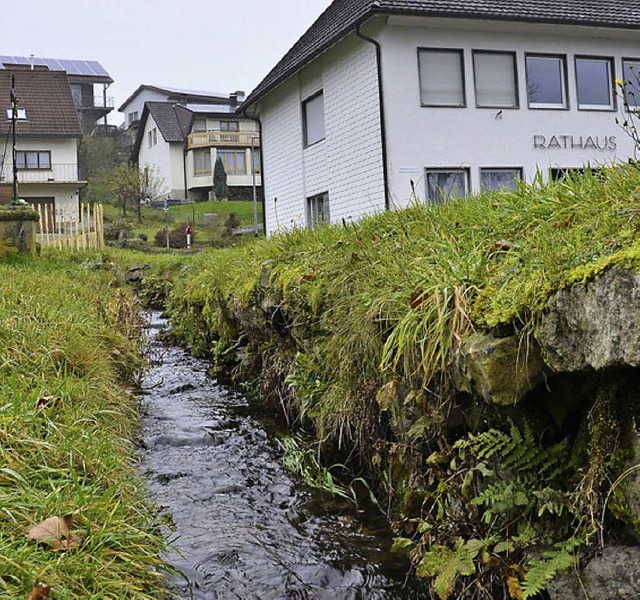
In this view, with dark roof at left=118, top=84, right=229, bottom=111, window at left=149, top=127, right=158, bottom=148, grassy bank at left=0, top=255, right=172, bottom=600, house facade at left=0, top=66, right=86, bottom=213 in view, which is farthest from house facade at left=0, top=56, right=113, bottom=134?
grassy bank at left=0, top=255, right=172, bottom=600

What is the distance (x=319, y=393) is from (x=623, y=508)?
3.04 meters

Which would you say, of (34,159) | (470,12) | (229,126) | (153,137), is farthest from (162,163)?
(470,12)

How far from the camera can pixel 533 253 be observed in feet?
10.4

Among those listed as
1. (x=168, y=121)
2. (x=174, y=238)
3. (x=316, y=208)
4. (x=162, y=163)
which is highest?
(x=168, y=121)

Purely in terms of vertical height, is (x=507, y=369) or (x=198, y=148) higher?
(x=198, y=148)

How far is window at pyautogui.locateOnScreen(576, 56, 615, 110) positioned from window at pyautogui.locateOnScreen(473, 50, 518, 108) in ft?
6.35

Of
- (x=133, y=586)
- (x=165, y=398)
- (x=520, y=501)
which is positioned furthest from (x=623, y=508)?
(x=165, y=398)

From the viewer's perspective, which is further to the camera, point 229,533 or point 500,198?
point 500,198

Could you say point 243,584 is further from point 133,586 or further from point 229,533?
point 133,586

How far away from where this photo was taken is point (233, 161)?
51938 mm

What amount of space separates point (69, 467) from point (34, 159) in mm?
42579

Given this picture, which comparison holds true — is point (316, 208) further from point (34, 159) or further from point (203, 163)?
point (203, 163)

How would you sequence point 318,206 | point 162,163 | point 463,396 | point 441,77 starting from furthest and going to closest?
1. point 162,163
2. point 318,206
3. point 441,77
4. point 463,396

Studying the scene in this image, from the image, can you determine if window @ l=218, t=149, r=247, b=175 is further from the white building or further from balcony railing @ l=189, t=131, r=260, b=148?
the white building
